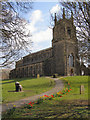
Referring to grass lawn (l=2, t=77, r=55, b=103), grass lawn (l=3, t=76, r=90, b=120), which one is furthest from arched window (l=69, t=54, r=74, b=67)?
grass lawn (l=3, t=76, r=90, b=120)

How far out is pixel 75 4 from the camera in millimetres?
7422

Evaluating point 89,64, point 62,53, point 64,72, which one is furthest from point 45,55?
point 89,64

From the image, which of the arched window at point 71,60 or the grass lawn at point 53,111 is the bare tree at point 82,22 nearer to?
the grass lawn at point 53,111

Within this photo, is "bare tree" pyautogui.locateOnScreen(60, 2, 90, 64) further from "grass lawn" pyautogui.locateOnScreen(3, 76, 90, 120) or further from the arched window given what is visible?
the arched window

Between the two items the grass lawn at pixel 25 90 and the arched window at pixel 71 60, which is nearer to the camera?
the grass lawn at pixel 25 90

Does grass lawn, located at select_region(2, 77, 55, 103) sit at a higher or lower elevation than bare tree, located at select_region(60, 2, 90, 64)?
lower

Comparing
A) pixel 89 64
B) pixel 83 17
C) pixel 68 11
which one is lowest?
pixel 89 64

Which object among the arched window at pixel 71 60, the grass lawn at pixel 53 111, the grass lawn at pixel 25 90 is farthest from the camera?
the arched window at pixel 71 60

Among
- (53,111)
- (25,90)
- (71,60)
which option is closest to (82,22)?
(53,111)

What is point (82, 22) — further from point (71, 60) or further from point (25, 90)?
point (71, 60)

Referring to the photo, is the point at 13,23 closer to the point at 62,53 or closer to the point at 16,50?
the point at 16,50

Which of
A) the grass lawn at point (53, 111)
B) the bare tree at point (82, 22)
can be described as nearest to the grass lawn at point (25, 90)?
the grass lawn at point (53, 111)

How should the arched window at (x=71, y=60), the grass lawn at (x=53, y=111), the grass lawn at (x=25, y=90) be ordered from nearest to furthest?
the grass lawn at (x=53, y=111)
the grass lawn at (x=25, y=90)
the arched window at (x=71, y=60)

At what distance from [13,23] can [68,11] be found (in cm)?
343
